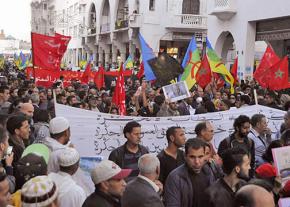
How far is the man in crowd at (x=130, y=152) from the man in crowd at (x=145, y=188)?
1344 millimetres

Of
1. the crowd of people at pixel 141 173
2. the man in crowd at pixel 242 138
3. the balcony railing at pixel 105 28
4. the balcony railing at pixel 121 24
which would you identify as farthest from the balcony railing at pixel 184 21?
the man in crowd at pixel 242 138

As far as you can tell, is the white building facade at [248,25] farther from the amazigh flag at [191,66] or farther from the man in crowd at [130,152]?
the man in crowd at [130,152]

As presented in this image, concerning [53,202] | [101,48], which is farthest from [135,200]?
[101,48]

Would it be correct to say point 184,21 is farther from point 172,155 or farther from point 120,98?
point 172,155

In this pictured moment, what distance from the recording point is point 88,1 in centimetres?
5566

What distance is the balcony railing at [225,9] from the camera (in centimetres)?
2353

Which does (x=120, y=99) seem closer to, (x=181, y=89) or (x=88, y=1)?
(x=181, y=89)

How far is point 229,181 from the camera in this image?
3.98 m

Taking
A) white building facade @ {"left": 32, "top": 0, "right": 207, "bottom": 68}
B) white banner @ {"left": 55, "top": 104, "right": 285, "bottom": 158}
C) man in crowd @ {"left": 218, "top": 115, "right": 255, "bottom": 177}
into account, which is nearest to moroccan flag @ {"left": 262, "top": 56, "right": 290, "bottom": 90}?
white banner @ {"left": 55, "top": 104, "right": 285, "bottom": 158}

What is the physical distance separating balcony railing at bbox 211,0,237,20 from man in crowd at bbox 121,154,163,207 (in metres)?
20.5

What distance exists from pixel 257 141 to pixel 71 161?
2980mm

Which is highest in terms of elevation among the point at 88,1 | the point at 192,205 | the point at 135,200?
the point at 88,1

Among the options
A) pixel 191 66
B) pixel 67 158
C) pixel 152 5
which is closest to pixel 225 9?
pixel 191 66

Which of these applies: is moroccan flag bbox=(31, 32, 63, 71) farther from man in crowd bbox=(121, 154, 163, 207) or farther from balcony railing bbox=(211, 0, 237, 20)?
balcony railing bbox=(211, 0, 237, 20)
